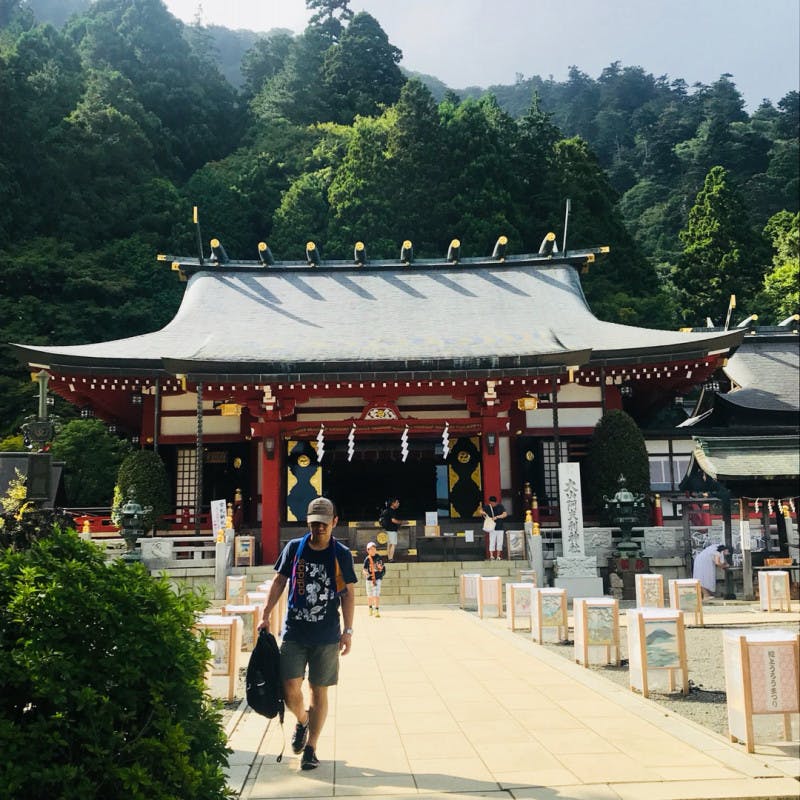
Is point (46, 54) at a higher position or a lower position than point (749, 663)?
higher

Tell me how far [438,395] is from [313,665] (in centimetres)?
1591

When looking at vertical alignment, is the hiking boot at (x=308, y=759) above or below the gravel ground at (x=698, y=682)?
above

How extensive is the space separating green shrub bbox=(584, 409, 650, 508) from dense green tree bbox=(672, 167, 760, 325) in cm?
2526

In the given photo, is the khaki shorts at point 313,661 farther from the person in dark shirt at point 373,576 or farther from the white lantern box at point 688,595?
the person in dark shirt at point 373,576

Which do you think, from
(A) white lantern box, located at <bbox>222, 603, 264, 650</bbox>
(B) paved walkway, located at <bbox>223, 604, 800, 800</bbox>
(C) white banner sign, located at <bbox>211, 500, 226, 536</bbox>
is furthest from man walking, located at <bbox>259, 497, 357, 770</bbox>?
(C) white banner sign, located at <bbox>211, 500, 226, 536</bbox>

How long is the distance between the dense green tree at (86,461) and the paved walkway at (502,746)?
70.9ft

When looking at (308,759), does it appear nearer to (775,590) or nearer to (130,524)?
(775,590)

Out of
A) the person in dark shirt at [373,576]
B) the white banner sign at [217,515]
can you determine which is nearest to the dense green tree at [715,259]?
the white banner sign at [217,515]

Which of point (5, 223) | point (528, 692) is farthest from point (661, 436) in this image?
point (5, 223)

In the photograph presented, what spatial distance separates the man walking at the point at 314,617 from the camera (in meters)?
5.30

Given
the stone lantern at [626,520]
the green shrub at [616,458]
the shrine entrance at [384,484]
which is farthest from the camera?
the shrine entrance at [384,484]

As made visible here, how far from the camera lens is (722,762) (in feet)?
16.3

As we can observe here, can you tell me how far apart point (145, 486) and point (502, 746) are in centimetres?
1504

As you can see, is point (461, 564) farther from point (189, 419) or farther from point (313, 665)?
point (313, 665)
